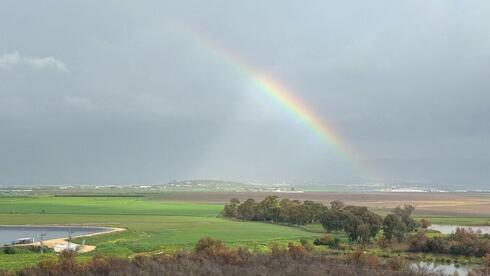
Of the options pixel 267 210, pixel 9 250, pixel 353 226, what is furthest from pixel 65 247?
pixel 267 210

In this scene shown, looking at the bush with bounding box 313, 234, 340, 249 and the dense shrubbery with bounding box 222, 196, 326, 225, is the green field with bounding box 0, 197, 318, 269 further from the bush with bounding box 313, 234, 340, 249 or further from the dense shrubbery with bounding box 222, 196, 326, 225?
the dense shrubbery with bounding box 222, 196, 326, 225

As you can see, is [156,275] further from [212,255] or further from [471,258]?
[471,258]

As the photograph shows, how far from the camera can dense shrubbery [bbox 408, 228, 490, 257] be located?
57.7 m

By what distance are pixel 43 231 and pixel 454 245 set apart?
54.0 metres

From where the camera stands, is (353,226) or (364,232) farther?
(353,226)

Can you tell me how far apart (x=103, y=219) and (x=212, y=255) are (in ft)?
195

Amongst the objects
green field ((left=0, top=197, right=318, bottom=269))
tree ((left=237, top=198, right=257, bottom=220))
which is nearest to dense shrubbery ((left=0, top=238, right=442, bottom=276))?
green field ((left=0, top=197, right=318, bottom=269))

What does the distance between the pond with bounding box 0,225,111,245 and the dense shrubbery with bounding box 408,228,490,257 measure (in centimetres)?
3901

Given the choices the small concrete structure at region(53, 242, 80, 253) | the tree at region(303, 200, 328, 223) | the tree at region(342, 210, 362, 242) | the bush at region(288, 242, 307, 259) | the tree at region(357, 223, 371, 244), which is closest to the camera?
the bush at region(288, 242, 307, 259)

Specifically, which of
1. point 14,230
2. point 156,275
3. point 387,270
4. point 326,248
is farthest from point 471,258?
point 14,230

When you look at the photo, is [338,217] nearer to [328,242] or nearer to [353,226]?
[353,226]

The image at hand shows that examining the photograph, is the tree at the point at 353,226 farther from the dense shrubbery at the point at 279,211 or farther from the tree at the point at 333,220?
the dense shrubbery at the point at 279,211

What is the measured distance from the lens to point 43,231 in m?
83.0

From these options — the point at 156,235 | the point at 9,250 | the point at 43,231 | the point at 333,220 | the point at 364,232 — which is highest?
the point at 333,220
